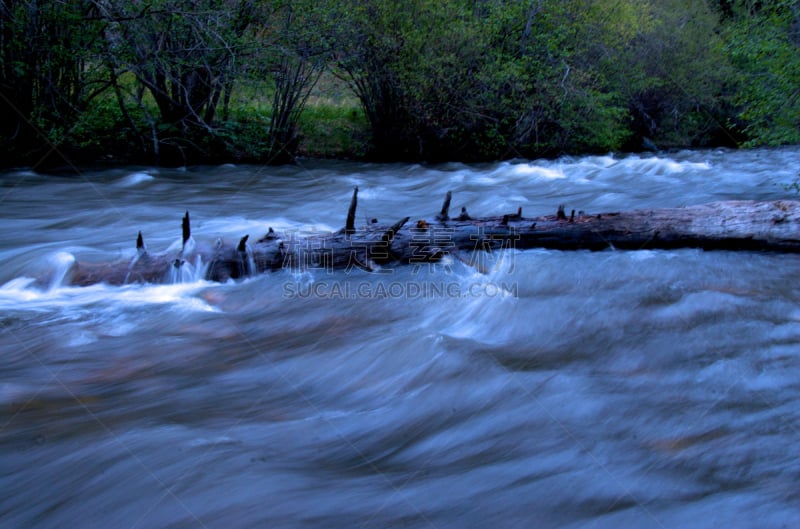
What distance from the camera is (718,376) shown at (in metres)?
3.69

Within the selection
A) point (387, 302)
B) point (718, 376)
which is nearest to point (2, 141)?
point (387, 302)

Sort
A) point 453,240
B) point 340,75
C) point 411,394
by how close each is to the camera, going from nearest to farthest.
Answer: point 411,394, point 453,240, point 340,75

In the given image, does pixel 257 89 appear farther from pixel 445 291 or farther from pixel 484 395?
pixel 484 395

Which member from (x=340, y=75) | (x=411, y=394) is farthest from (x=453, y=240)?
(x=340, y=75)

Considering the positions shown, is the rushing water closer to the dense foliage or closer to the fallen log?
the fallen log

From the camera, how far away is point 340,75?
14.4 metres

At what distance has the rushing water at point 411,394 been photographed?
2.61 meters

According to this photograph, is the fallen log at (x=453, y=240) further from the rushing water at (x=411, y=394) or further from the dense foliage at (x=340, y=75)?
the dense foliage at (x=340, y=75)

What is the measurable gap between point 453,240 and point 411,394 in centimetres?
237

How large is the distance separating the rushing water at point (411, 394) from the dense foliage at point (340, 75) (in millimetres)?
4872

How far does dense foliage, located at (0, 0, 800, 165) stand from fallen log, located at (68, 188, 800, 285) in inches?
110

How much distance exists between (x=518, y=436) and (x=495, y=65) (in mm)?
12985

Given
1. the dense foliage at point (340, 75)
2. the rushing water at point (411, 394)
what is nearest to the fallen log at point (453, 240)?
the rushing water at point (411, 394)

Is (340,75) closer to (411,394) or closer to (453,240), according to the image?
(453,240)
